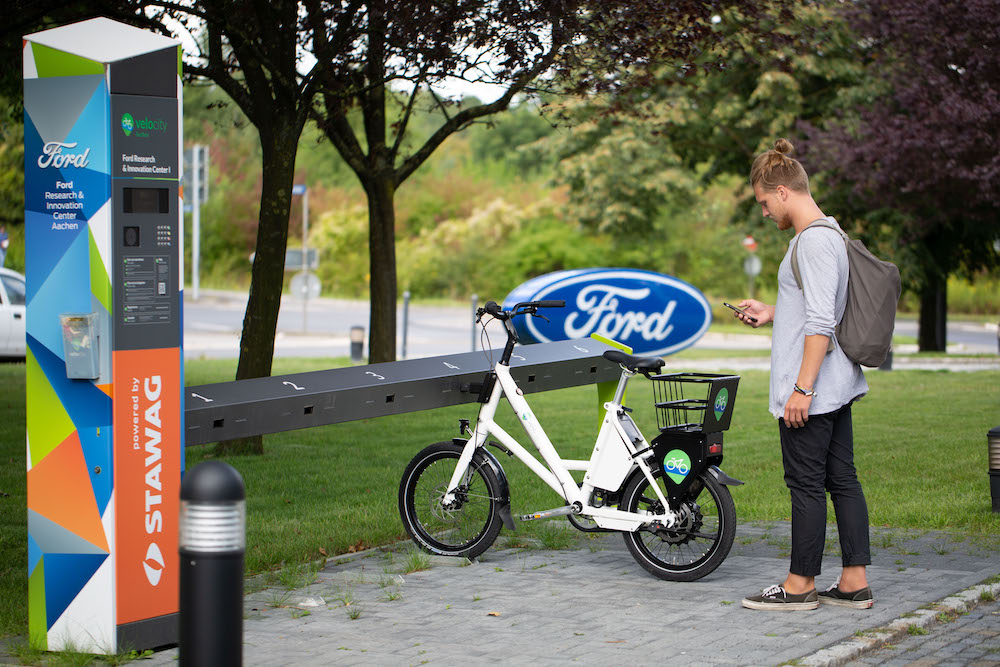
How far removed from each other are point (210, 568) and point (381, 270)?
34.2 ft

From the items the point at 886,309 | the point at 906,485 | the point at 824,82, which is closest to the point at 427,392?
the point at 886,309

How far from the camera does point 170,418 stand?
4.95 m

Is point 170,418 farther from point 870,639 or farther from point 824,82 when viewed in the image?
point 824,82

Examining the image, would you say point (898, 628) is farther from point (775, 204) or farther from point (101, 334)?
point (101, 334)

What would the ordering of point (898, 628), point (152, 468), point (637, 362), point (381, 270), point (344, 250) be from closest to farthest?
point (152, 468) → point (898, 628) → point (637, 362) → point (381, 270) → point (344, 250)

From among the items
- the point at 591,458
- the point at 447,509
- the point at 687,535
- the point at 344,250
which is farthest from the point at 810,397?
the point at 344,250

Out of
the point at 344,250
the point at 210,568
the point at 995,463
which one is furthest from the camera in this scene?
the point at 344,250

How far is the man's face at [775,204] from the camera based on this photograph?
5.66 meters

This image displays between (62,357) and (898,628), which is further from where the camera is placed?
(898,628)

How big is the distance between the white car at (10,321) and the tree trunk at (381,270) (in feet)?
32.7

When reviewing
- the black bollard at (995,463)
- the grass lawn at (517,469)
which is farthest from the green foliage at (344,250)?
the black bollard at (995,463)

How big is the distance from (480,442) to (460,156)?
54.4 m

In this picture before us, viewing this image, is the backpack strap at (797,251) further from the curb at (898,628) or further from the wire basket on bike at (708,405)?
the curb at (898,628)

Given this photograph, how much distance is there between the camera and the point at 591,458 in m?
6.41
